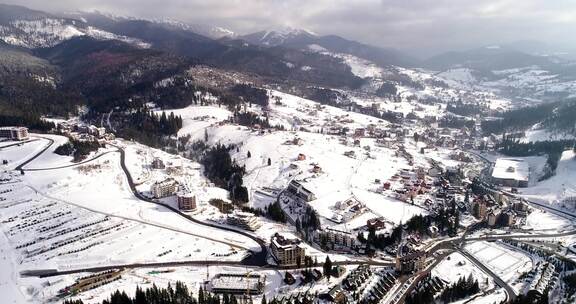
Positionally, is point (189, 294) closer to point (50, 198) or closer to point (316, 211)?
point (316, 211)

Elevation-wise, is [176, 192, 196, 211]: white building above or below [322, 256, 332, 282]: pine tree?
above

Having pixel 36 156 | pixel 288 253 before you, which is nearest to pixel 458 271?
pixel 288 253

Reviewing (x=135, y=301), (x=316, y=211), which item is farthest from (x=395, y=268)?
(x=135, y=301)

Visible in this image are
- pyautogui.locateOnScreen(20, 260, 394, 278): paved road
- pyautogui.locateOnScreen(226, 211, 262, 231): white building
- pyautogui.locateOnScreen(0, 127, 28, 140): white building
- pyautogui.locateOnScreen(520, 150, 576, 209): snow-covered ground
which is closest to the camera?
pyautogui.locateOnScreen(20, 260, 394, 278): paved road

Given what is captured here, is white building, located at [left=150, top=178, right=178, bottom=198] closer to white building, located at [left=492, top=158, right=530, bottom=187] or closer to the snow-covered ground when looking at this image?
the snow-covered ground

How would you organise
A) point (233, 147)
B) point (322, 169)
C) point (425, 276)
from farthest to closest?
point (233, 147) → point (322, 169) → point (425, 276)

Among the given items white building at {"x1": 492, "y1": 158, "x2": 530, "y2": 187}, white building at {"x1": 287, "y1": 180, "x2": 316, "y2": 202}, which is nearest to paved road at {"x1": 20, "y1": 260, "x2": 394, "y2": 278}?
white building at {"x1": 287, "y1": 180, "x2": 316, "y2": 202}

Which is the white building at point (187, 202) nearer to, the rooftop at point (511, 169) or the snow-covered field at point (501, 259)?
the snow-covered field at point (501, 259)

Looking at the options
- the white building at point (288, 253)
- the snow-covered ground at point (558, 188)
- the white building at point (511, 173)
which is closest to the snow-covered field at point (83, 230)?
the white building at point (288, 253)
